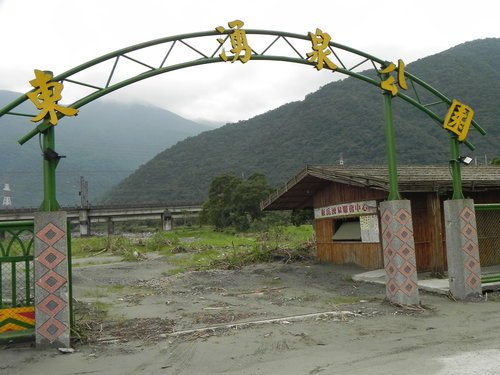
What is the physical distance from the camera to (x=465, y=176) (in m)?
16.0

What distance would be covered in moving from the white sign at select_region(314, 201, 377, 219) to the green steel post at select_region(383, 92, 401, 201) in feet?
18.0

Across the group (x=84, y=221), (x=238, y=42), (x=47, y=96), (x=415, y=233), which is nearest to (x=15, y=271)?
(x=47, y=96)

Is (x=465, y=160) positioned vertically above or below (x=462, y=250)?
above

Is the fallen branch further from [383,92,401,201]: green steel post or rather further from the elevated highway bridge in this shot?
the elevated highway bridge

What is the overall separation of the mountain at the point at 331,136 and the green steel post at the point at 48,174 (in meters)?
58.4

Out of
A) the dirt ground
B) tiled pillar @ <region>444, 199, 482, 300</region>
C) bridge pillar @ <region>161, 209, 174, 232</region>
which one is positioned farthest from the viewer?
bridge pillar @ <region>161, 209, 174, 232</region>

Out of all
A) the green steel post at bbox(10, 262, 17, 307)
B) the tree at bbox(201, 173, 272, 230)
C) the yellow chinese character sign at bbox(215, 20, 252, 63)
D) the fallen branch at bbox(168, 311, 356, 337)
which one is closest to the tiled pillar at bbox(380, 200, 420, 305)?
the fallen branch at bbox(168, 311, 356, 337)

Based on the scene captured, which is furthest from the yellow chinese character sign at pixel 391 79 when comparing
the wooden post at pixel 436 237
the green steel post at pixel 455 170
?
the wooden post at pixel 436 237

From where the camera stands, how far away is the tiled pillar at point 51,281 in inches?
274

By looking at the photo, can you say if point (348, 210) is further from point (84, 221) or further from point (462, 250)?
point (84, 221)

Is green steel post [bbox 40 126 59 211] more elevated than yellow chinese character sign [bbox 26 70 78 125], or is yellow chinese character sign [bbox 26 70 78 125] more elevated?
yellow chinese character sign [bbox 26 70 78 125]

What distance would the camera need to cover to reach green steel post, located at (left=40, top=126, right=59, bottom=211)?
288 inches

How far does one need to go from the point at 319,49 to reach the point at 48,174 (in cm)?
568

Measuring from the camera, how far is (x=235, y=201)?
5691cm
